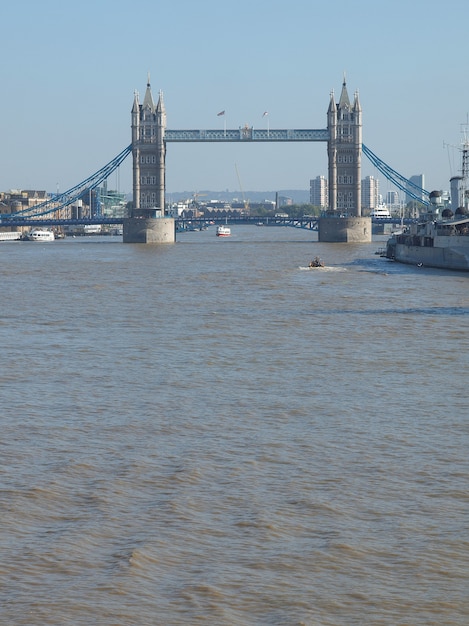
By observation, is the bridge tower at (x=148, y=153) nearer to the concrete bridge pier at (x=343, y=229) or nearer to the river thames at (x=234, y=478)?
the concrete bridge pier at (x=343, y=229)

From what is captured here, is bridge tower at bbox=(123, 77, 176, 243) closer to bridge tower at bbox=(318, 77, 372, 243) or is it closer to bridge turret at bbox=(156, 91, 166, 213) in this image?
bridge turret at bbox=(156, 91, 166, 213)

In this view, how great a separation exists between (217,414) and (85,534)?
294 inches

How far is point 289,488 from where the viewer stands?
15930mm

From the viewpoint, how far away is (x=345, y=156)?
160500 mm

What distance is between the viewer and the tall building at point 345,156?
158 metres

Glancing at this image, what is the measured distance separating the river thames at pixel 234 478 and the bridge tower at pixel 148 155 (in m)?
121

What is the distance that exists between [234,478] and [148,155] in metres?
144

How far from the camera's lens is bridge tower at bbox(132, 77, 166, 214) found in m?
155

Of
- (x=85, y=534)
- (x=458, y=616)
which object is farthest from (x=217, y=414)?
(x=458, y=616)

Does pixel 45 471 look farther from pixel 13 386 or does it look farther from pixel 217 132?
pixel 217 132

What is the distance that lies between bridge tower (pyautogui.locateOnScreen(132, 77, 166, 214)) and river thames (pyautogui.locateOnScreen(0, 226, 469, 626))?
121 m

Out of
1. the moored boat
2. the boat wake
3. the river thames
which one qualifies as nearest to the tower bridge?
the moored boat

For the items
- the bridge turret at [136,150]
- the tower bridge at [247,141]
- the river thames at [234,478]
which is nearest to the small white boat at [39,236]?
the tower bridge at [247,141]

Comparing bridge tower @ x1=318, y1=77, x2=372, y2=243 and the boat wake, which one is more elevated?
bridge tower @ x1=318, y1=77, x2=372, y2=243
